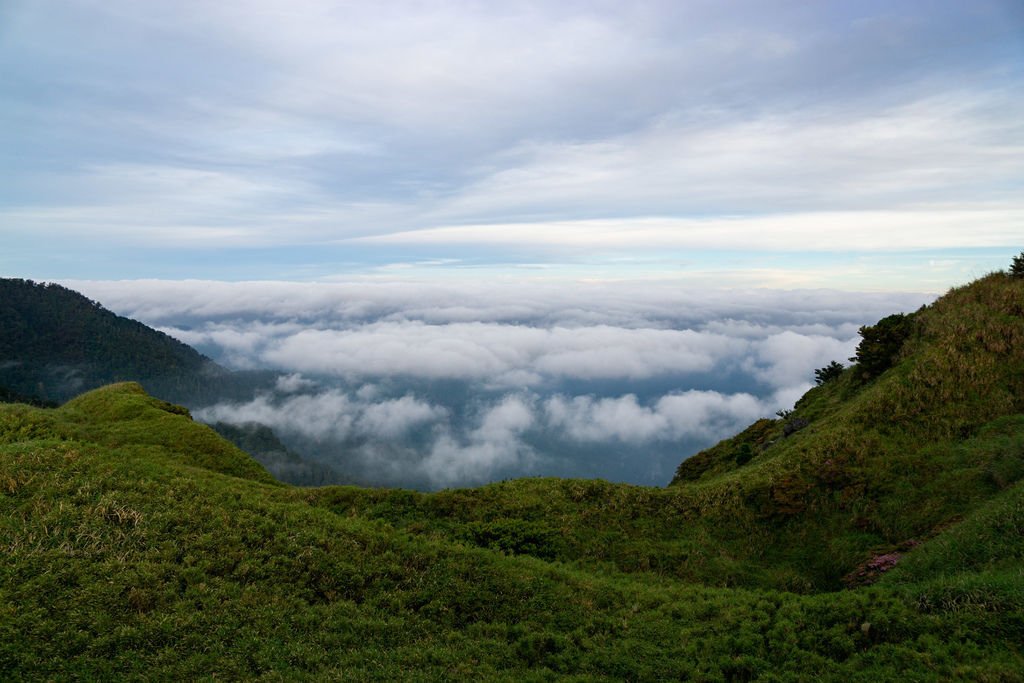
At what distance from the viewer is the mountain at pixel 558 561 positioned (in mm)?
11484

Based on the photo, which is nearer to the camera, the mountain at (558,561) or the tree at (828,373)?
the mountain at (558,561)

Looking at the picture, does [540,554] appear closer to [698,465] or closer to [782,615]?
[782,615]

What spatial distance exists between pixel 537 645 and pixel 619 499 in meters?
12.5

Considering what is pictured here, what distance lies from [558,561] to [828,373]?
95.8 feet

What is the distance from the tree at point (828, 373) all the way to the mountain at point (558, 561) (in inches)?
374

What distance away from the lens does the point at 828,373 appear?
1508 inches

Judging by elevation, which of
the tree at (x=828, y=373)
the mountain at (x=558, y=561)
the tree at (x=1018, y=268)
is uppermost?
the tree at (x=1018, y=268)

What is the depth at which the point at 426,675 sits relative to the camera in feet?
37.7

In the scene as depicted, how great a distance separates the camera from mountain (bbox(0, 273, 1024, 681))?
11.5 metres

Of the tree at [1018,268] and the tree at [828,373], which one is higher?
the tree at [1018,268]

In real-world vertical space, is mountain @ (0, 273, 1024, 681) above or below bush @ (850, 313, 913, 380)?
below

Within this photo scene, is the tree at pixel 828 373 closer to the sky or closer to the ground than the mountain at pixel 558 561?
closer to the sky

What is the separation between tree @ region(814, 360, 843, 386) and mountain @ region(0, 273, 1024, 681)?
9509mm

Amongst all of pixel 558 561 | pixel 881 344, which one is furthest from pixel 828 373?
pixel 558 561
